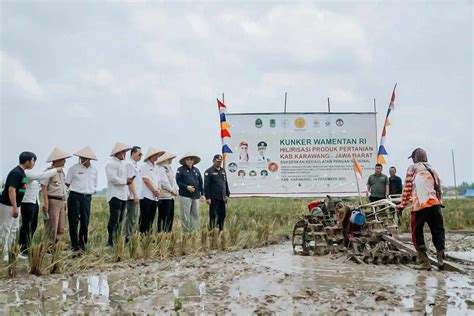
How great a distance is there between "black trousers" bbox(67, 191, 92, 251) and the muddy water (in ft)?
4.80

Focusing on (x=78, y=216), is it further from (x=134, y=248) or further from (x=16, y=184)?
(x=16, y=184)

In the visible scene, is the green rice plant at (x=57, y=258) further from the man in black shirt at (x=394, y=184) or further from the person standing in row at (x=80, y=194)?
the man in black shirt at (x=394, y=184)

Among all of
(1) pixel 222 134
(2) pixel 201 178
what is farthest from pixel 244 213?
(2) pixel 201 178

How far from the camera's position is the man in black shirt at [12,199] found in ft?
22.6

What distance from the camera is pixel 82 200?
→ 26.6ft

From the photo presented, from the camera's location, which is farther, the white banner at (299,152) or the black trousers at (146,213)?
the white banner at (299,152)

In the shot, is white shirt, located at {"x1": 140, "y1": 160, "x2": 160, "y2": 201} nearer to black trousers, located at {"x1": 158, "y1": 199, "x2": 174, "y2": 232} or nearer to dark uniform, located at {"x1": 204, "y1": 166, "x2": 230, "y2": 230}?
black trousers, located at {"x1": 158, "y1": 199, "x2": 174, "y2": 232}

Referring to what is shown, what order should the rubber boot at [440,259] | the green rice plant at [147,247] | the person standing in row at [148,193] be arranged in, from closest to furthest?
the rubber boot at [440,259]
the green rice plant at [147,247]
the person standing in row at [148,193]

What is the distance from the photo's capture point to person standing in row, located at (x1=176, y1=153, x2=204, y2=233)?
32.3 feet

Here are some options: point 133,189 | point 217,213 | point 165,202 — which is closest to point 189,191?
point 165,202

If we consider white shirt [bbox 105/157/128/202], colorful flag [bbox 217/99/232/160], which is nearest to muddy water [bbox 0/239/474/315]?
white shirt [bbox 105/157/128/202]

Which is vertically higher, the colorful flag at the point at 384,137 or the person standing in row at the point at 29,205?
the colorful flag at the point at 384,137

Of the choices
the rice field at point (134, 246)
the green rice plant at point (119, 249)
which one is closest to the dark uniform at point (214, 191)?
the rice field at point (134, 246)

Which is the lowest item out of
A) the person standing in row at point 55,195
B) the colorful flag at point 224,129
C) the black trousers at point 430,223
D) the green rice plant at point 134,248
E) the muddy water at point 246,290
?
the muddy water at point 246,290
